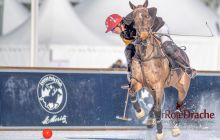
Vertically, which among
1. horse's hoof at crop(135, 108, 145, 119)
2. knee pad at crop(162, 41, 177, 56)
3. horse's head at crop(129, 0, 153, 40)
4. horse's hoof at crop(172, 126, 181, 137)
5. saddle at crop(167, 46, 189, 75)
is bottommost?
horse's hoof at crop(172, 126, 181, 137)

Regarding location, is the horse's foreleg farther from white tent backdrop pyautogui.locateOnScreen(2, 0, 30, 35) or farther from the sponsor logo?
white tent backdrop pyautogui.locateOnScreen(2, 0, 30, 35)

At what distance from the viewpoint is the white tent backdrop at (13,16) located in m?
→ 23.3

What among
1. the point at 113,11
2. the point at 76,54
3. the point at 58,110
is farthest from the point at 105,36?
Answer: the point at 58,110

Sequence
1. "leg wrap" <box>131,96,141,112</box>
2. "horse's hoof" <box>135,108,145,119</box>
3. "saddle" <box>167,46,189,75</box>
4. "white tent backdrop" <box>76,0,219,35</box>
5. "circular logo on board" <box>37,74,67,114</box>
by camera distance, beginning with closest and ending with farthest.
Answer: "saddle" <box>167,46,189,75</box> → "leg wrap" <box>131,96,141,112</box> → "horse's hoof" <box>135,108,145,119</box> → "circular logo on board" <box>37,74,67,114</box> → "white tent backdrop" <box>76,0,219,35</box>

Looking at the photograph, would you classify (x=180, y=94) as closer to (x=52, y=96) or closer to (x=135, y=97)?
(x=135, y=97)

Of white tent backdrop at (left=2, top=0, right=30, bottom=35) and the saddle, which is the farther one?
white tent backdrop at (left=2, top=0, right=30, bottom=35)

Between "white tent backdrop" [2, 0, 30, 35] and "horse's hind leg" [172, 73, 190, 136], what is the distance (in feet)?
27.2

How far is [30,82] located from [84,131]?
1.53 metres

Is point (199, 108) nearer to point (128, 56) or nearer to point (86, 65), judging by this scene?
point (128, 56)

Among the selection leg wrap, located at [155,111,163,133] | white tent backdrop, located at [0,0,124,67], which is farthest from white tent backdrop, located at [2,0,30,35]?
leg wrap, located at [155,111,163,133]

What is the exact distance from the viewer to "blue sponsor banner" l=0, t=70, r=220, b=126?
52.4 feet

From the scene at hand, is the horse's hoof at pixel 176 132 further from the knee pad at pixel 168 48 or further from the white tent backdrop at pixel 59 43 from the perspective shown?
the white tent backdrop at pixel 59 43

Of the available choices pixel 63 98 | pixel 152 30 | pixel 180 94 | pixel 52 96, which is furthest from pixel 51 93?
pixel 180 94

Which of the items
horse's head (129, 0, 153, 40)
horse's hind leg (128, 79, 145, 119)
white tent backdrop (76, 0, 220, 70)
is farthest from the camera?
white tent backdrop (76, 0, 220, 70)
